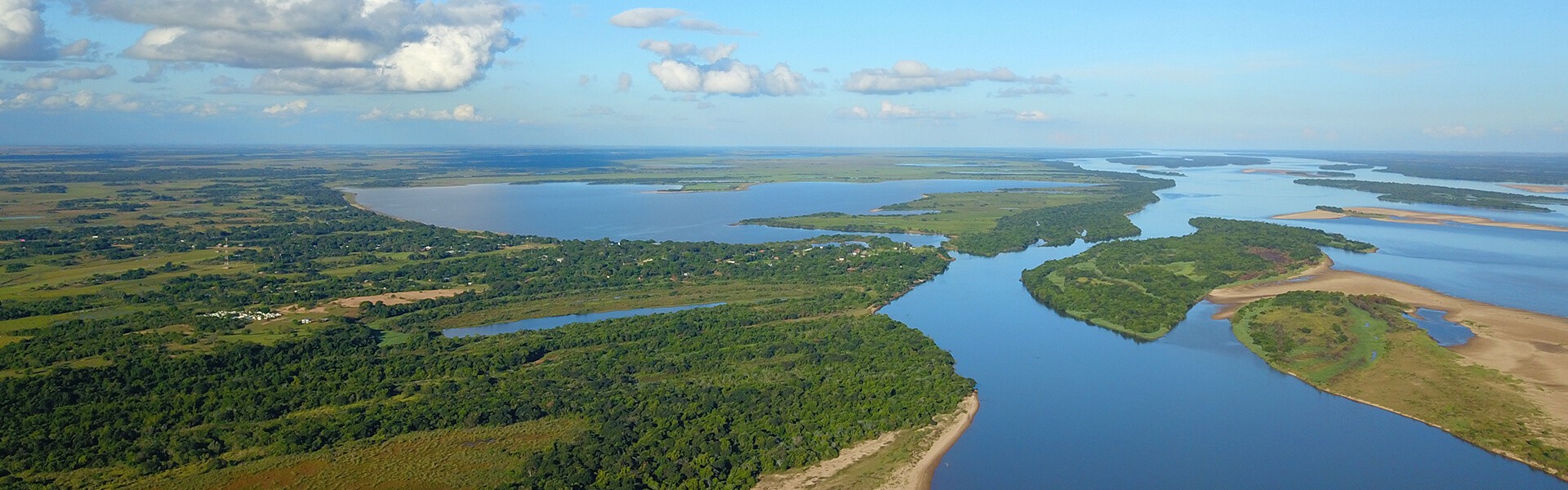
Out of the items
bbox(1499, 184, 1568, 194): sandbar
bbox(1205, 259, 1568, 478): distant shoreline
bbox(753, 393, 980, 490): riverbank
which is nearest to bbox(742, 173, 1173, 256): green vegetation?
bbox(1205, 259, 1568, 478): distant shoreline

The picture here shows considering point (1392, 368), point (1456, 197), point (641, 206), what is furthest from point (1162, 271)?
point (1456, 197)

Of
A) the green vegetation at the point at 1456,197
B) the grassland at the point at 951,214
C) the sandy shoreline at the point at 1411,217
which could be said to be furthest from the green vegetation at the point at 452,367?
the green vegetation at the point at 1456,197

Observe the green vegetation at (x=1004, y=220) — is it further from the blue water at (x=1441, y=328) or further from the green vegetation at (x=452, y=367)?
the blue water at (x=1441, y=328)

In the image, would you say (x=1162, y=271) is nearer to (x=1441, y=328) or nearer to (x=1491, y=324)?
(x=1441, y=328)

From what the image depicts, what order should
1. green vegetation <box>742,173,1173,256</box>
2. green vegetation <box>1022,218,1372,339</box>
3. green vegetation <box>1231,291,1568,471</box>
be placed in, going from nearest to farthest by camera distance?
green vegetation <box>1231,291,1568,471</box>
green vegetation <box>1022,218,1372,339</box>
green vegetation <box>742,173,1173,256</box>

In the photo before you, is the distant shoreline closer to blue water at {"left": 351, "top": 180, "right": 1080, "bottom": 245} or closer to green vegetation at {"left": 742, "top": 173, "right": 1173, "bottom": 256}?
green vegetation at {"left": 742, "top": 173, "right": 1173, "bottom": 256}

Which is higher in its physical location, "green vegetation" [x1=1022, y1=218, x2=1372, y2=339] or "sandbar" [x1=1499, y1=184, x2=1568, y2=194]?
"sandbar" [x1=1499, y1=184, x2=1568, y2=194]
